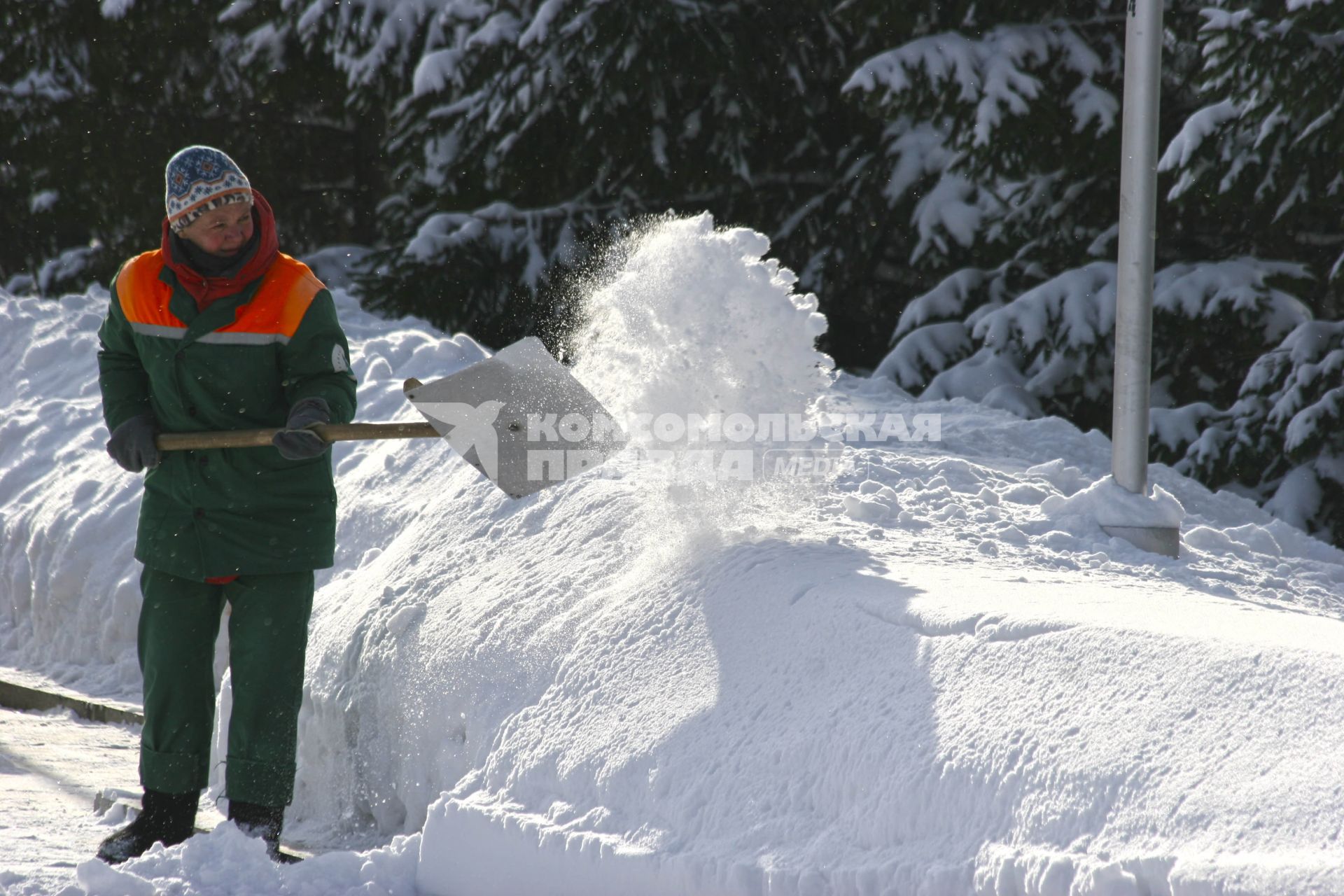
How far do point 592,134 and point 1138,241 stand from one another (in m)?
6.46

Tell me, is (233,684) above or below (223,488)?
below

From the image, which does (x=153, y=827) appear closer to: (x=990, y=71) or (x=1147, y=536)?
(x=1147, y=536)

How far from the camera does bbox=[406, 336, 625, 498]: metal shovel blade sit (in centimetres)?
385

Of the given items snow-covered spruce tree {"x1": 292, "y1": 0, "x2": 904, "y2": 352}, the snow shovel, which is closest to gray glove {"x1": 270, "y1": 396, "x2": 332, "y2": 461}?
the snow shovel

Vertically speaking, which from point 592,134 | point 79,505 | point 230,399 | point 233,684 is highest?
point 592,134

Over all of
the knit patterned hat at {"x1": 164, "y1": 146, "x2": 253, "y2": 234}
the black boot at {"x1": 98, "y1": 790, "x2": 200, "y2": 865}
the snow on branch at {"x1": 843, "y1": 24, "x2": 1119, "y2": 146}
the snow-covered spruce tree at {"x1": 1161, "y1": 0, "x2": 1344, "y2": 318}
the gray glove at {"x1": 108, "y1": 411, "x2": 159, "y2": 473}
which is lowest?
the black boot at {"x1": 98, "y1": 790, "x2": 200, "y2": 865}

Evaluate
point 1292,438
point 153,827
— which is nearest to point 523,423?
point 153,827

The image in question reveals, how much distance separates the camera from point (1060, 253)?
9.33m

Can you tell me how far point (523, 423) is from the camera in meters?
3.89

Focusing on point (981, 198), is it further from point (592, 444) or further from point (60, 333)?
point (592, 444)

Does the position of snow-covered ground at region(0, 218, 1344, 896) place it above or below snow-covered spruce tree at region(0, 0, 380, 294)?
below

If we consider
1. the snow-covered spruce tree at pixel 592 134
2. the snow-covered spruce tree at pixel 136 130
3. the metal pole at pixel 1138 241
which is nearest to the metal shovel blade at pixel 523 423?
the metal pole at pixel 1138 241

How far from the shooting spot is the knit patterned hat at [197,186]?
3344mm

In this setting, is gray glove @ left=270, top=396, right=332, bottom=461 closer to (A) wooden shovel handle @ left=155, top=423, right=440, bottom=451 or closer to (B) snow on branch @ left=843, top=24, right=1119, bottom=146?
(A) wooden shovel handle @ left=155, top=423, right=440, bottom=451
